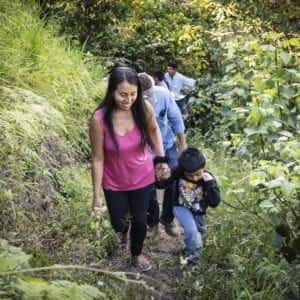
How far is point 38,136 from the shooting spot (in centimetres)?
546

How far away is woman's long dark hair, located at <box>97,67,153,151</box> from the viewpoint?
156 inches

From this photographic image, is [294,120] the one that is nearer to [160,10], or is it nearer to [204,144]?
[204,144]

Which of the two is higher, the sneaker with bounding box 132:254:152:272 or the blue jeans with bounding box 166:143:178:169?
the blue jeans with bounding box 166:143:178:169

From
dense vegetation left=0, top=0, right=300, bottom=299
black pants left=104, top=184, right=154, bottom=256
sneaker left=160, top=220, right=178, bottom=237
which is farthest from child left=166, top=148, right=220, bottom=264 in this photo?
sneaker left=160, top=220, right=178, bottom=237

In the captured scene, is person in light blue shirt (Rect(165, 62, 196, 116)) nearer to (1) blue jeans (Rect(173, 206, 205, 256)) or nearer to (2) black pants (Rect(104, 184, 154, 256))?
(1) blue jeans (Rect(173, 206, 205, 256))

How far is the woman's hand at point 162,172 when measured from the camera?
4.38 metres

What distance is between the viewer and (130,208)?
14.2 ft

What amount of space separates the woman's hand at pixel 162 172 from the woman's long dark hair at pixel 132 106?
0.21 m

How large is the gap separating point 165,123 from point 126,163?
3.95 feet

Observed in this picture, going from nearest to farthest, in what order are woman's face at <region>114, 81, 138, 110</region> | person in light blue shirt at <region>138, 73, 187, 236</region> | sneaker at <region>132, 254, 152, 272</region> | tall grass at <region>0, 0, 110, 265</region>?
woman's face at <region>114, 81, 138, 110</region> → sneaker at <region>132, 254, 152, 272</region> → tall grass at <region>0, 0, 110, 265</region> → person in light blue shirt at <region>138, 73, 187, 236</region>

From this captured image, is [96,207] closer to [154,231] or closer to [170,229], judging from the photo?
[154,231]

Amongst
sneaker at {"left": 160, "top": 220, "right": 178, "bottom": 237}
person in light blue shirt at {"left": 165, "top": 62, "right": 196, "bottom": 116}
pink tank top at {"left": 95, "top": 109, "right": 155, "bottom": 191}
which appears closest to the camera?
pink tank top at {"left": 95, "top": 109, "right": 155, "bottom": 191}

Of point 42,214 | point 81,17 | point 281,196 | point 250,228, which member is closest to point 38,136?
point 42,214

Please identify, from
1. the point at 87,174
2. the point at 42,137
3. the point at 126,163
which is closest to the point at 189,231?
the point at 126,163
